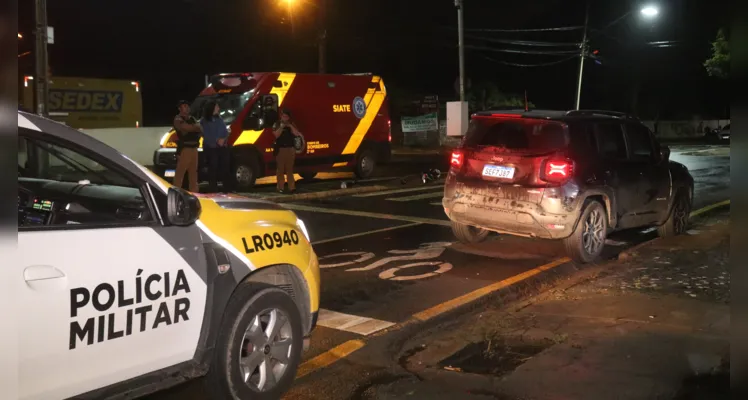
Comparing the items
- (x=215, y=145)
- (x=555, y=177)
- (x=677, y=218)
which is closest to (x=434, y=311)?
(x=555, y=177)

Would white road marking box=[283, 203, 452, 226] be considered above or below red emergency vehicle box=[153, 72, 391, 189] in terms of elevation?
below

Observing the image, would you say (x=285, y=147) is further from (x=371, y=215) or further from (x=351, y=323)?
(x=351, y=323)

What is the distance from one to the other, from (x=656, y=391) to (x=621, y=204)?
4487mm

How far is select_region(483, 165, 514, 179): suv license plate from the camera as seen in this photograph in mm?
8352

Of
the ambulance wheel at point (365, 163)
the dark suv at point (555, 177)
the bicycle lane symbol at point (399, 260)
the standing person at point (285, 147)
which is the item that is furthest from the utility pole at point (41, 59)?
the ambulance wheel at point (365, 163)

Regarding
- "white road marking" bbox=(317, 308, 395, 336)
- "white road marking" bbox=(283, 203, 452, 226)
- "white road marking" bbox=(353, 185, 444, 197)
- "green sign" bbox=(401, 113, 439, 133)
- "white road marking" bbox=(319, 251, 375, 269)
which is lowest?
"white road marking" bbox=(317, 308, 395, 336)

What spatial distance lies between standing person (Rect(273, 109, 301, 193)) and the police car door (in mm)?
11006

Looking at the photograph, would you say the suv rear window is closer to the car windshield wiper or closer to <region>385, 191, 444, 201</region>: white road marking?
the car windshield wiper

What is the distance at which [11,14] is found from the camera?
2.82 m

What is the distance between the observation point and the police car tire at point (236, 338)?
4.04 metres

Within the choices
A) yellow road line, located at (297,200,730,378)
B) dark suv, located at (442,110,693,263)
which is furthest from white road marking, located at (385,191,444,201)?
yellow road line, located at (297,200,730,378)

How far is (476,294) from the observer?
6.99 m

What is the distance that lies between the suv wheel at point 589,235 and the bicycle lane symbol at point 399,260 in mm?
1406

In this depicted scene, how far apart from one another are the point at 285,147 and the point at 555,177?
811cm
